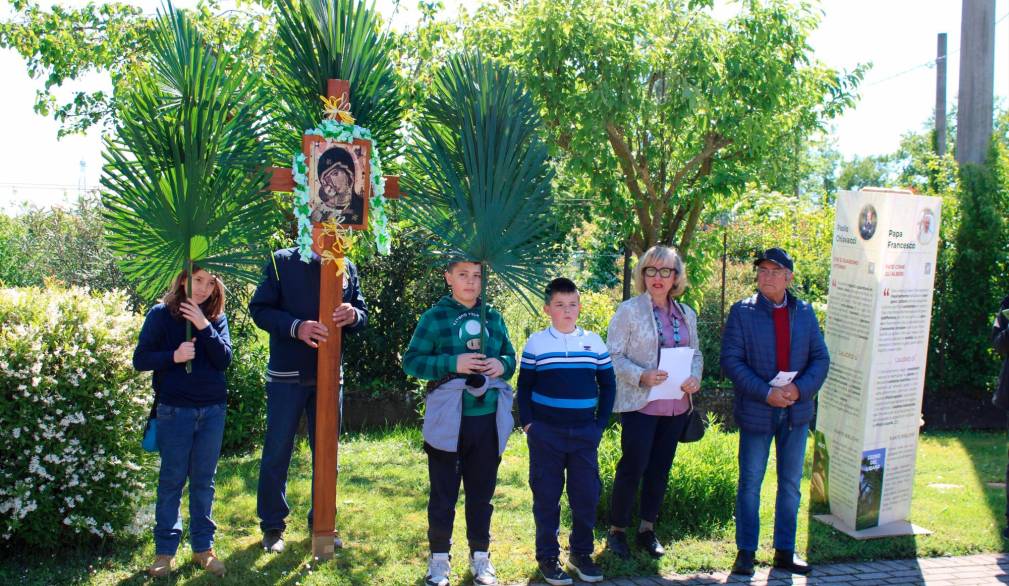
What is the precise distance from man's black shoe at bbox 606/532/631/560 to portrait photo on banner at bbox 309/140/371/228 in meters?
2.42

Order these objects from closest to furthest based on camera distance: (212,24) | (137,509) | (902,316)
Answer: (137,509) < (902,316) < (212,24)

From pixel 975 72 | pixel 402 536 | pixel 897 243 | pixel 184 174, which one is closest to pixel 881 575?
pixel 897 243

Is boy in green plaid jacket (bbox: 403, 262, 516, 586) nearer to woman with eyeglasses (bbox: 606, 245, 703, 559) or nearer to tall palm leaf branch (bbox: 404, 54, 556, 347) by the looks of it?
tall palm leaf branch (bbox: 404, 54, 556, 347)

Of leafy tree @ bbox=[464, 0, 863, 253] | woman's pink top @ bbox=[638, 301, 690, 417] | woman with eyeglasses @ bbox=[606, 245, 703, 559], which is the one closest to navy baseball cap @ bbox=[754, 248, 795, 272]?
woman with eyeglasses @ bbox=[606, 245, 703, 559]

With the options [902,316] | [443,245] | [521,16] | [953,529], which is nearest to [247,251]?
[443,245]

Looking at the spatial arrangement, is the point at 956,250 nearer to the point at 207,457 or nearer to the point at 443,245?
the point at 443,245

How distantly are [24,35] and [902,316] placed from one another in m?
8.86

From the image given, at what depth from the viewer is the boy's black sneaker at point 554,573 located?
472 cm

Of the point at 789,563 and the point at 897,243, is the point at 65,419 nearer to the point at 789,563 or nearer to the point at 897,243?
the point at 789,563

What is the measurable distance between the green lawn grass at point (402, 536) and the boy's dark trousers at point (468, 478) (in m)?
0.29

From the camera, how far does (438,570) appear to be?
4.64 m

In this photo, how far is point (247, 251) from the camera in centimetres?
449

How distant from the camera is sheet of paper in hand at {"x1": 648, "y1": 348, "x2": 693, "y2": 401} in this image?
506 cm

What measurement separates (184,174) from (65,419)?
1.48m
